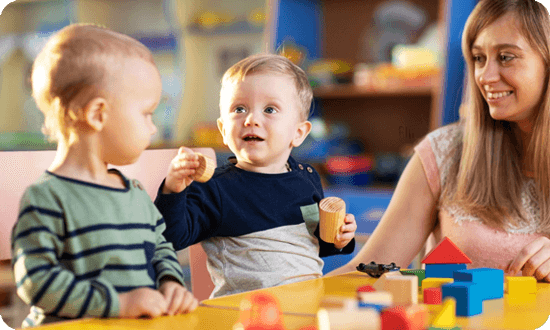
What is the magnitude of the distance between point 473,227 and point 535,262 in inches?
14.2

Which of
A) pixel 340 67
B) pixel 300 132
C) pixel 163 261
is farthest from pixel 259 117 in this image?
pixel 340 67

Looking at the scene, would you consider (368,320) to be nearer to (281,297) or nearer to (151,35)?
(281,297)

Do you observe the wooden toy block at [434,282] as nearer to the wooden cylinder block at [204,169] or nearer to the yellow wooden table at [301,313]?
the yellow wooden table at [301,313]

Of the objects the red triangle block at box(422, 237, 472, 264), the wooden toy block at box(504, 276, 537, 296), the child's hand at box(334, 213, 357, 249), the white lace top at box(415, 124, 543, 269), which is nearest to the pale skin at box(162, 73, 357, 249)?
the child's hand at box(334, 213, 357, 249)

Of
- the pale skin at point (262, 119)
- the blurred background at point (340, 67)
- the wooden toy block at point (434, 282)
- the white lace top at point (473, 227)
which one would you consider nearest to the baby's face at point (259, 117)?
the pale skin at point (262, 119)

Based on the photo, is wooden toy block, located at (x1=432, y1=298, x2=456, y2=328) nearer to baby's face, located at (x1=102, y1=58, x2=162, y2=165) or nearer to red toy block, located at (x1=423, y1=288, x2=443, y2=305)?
red toy block, located at (x1=423, y1=288, x2=443, y2=305)

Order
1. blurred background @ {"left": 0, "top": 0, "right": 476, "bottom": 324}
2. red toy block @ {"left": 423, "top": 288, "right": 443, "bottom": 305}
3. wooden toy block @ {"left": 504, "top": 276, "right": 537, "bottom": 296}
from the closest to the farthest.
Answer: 1. red toy block @ {"left": 423, "top": 288, "right": 443, "bottom": 305}
2. wooden toy block @ {"left": 504, "top": 276, "right": 537, "bottom": 296}
3. blurred background @ {"left": 0, "top": 0, "right": 476, "bottom": 324}

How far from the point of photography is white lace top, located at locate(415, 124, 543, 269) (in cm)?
137

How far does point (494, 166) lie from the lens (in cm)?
145

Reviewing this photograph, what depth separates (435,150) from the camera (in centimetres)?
157

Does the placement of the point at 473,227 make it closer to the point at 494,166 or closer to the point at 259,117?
the point at 494,166

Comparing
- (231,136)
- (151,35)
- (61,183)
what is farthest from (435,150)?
(151,35)

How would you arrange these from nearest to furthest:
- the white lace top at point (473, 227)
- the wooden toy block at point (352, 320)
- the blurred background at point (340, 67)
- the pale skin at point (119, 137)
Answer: the wooden toy block at point (352, 320), the pale skin at point (119, 137), the white lace top at point (473, 227), the blurred background at point (340, 67)

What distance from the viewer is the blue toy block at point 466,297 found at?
75cm
